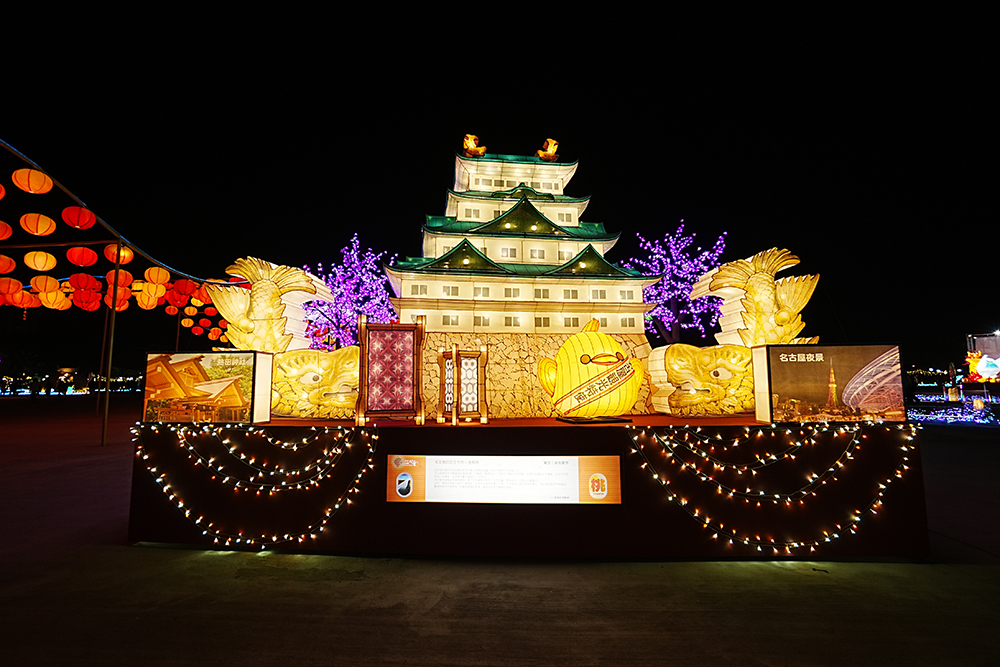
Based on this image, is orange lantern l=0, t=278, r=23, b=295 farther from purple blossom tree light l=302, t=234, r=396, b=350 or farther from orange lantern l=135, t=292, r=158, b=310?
purple blossom tree light l=302, t=234, r=396, b=350

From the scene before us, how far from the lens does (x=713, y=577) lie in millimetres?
4414

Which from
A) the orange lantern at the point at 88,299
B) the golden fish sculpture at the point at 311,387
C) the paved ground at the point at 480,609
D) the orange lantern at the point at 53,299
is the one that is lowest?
the paved ground at the point at 480,609

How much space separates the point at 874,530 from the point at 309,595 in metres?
6.24

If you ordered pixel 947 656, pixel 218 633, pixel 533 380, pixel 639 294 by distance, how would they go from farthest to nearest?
pixel 639 294, pixel 533 380, pixel 218 633, pixel 947 656

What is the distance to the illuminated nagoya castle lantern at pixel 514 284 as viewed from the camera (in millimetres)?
10820

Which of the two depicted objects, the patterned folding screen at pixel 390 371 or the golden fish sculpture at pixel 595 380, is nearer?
the patterned folding screen at pixel 390 371

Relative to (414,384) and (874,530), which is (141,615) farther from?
(874,530)

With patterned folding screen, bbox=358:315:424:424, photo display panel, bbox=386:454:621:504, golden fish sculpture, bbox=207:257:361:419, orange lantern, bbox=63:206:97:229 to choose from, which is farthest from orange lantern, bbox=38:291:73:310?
photo display panel, bbox=386:454:621:504

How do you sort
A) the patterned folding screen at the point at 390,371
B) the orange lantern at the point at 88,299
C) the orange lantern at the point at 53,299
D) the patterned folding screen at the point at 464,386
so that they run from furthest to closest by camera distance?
the orange lantern at the point at 88,299 < the orange lantern at the point at 53,299 < the patterned folding screen at the point at 464,386 < the patterned folding screen at the point at 390,371

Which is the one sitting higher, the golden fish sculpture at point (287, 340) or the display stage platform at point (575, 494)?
the golden fish sculpture at point (287, 340)

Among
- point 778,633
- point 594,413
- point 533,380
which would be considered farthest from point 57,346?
point 778,633

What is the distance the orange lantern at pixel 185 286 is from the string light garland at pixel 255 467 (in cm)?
1266

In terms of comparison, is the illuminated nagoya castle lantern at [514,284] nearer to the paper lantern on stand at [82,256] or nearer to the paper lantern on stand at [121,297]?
the paper lantern on stand at [82,256]

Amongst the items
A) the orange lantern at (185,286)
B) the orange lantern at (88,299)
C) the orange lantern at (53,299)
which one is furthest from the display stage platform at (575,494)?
the orange lantern at (185,286)
